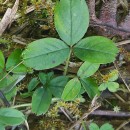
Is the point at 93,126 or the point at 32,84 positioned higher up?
the point at 32,84

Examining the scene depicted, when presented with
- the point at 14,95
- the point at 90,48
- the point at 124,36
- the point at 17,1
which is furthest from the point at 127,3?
the point at 14,95

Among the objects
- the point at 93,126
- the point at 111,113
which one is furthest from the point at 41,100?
the point at 111,113

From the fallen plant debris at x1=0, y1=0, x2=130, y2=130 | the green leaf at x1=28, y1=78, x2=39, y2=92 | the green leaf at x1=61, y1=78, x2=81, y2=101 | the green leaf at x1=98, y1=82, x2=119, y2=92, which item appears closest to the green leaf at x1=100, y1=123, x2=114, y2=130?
the fallen plant debris at x1=0, y1=0, x2=130, y2=130

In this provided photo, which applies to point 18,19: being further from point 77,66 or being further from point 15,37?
point 77,66

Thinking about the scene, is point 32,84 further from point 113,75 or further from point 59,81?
point 113,75

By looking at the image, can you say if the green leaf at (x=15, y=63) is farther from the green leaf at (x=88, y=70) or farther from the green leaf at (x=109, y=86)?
the green leaf at (x=109, y=86)

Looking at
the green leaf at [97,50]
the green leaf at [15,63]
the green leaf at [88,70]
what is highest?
the green leaf at [97,50]

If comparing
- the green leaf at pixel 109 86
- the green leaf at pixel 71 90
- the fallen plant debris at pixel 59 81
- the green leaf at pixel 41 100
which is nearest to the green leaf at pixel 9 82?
the fallen plant debris at pixel 59 81
